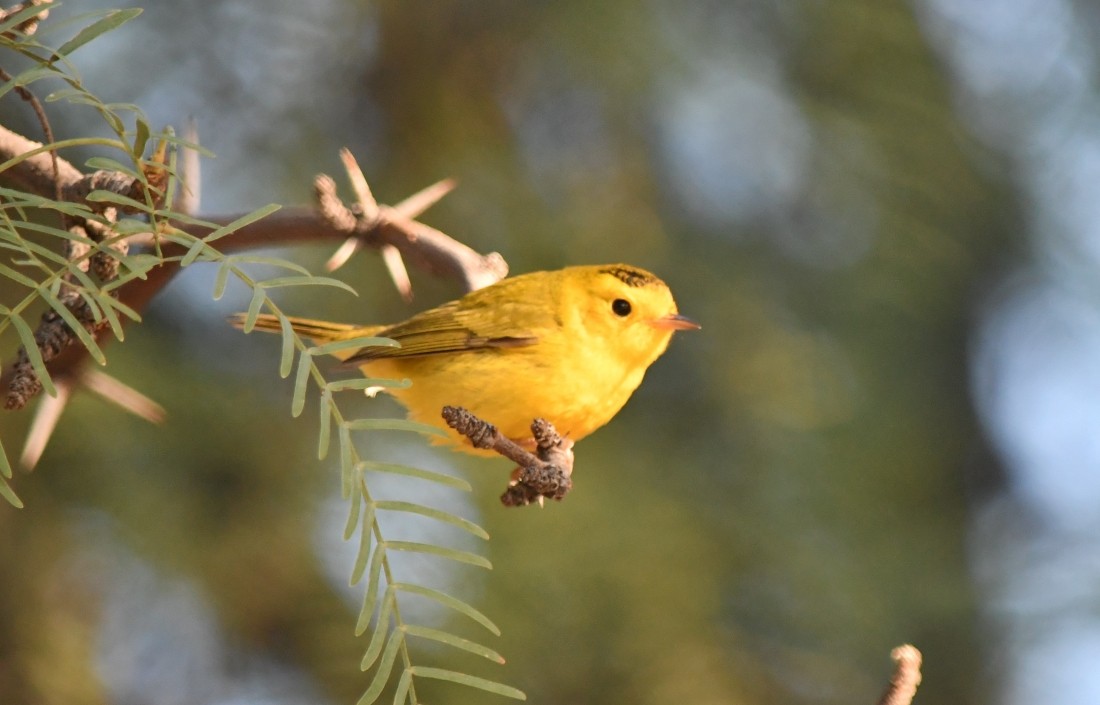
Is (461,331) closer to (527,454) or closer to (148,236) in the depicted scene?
(527,454)

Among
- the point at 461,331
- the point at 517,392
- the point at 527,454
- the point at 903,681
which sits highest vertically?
the point at 461,331

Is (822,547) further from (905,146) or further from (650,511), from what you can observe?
(905,146)

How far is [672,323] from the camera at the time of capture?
188cm

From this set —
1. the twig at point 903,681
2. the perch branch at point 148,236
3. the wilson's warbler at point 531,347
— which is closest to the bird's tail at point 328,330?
the wilson's warbler at point 531,347

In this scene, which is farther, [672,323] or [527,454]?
[672,323]

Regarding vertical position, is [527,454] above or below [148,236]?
above

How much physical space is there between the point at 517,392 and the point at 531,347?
12 cm

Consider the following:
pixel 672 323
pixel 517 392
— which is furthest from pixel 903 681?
pixel 672 323

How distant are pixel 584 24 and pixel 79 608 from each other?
1.47m

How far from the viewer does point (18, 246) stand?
58cm

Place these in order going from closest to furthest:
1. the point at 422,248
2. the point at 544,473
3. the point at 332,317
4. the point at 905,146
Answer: the point at 544,473, the point at 422,248, the point at 332,317, the point at 905,146

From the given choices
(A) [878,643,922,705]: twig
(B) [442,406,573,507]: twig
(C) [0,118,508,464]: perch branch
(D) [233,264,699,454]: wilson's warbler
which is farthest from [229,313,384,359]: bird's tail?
(A) [878,643,922,705]: twig

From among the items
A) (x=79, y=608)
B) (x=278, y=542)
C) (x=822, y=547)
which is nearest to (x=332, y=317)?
(x=278, y=542)

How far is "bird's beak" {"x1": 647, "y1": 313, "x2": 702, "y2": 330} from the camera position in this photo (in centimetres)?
186
